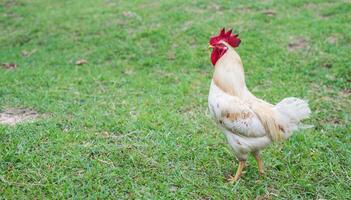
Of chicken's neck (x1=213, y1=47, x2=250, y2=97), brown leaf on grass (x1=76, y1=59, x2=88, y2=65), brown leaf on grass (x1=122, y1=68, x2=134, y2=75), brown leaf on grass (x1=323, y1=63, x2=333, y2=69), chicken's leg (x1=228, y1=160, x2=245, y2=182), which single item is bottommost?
chicken's leg (x1=228, y1=160, x2=245, y2=182)

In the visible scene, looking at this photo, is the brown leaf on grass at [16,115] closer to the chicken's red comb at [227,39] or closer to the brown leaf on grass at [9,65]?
the brown leaf on grass at [9,65]

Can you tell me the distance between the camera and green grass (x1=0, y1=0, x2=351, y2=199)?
4043 millimetres

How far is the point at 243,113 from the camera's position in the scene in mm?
3773

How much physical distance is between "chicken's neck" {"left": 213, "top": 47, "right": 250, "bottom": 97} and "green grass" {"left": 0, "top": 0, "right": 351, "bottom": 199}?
2.86 feet

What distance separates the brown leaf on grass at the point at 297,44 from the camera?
25.8 feet

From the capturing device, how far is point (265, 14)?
9.41m

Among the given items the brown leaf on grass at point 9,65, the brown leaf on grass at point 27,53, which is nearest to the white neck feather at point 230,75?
the brown leaf on grass at point 9,65

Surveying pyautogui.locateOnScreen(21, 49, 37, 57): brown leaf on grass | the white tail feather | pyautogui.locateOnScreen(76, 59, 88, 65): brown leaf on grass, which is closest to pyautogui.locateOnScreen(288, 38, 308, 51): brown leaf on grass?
pyautogui.locateOnScreen(76, 59, 88, 65): brown leaf on grass

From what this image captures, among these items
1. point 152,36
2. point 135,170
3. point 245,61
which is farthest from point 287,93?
point 152,36

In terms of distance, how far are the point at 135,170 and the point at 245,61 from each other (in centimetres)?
392

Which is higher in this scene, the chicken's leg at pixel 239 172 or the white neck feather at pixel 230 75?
the white neck feather at pixel 230 75

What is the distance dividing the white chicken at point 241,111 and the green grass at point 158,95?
47 cm

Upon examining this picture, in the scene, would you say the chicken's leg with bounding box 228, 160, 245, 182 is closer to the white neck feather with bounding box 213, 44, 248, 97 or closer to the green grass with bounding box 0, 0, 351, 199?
the green grass with bounding box 0, 0, 351, 199

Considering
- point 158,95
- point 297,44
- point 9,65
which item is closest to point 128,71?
point 158,95
